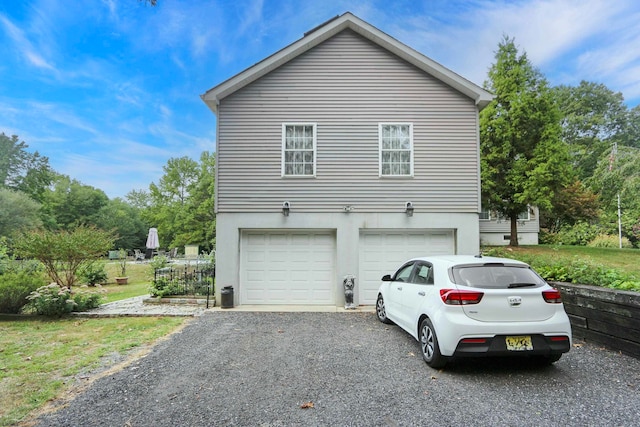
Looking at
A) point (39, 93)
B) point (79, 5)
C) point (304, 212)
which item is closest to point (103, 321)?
point (304, 212)

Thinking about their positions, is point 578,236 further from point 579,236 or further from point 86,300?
point 86,300

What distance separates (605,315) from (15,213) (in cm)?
4201

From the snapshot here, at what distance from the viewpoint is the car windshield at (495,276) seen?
13.4 feet

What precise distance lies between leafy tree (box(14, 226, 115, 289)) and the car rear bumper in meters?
12.4

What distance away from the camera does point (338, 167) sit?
902 cm

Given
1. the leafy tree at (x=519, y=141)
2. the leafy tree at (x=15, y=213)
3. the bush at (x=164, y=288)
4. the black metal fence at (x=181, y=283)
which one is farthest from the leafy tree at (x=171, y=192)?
the leafy tree at (x=519, y=141)

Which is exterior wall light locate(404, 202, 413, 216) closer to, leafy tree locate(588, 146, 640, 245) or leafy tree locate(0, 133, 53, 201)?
leafy tree locate(588, 146, 640, 245)

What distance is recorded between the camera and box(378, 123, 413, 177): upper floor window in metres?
9.07

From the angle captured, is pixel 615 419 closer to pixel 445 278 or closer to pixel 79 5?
pixel 445 278

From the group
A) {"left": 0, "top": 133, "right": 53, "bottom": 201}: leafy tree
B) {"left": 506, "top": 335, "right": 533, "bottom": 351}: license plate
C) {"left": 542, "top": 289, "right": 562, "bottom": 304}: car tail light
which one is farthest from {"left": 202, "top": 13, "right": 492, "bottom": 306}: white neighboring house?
{"left": 0, "top": 133, "right": 53, "bottom": 201}: leafy tree

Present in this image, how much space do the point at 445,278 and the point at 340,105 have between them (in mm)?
6352

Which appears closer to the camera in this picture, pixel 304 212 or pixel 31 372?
pixel 31 372

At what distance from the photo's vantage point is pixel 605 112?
32.8m

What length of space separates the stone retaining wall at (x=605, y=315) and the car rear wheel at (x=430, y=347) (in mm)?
2906
